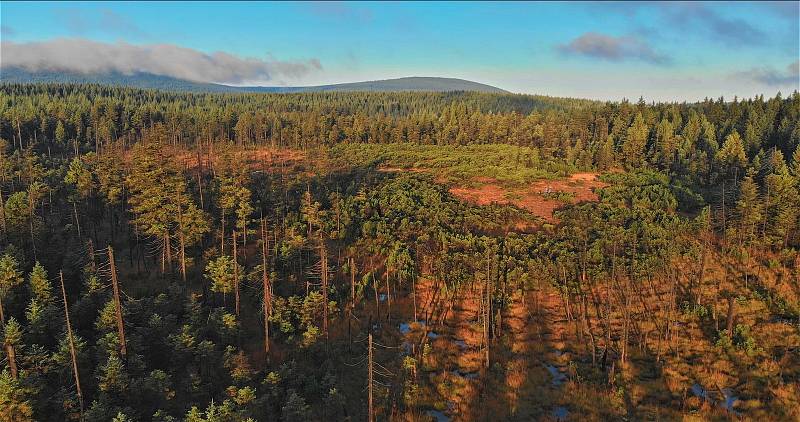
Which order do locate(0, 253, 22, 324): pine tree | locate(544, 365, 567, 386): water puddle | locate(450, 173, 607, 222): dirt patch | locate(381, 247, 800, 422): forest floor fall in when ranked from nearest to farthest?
locate(381, 247, 800, 422): forest floor → locate(0, 253, 22, 324): pine tree → locate(544, 365, 567, 386): water puddle → locate(450, 173, 607, 222): dirt patch

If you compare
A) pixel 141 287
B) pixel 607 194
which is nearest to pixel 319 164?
pixel 607 194

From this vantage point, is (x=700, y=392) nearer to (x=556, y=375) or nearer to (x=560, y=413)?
(x=556, y=375)

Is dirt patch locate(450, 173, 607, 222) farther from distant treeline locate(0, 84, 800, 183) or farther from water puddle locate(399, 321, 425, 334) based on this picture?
water puddle locate(399, 321, 425, 334)

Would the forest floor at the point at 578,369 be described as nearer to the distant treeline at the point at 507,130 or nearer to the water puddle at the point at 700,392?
the water puddle at the point at 700,392

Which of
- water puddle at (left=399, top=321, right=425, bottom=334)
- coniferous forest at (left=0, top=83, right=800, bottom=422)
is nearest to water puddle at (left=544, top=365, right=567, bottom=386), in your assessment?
coniferous forest at (left=0, top=83, right=800, bottom=422)

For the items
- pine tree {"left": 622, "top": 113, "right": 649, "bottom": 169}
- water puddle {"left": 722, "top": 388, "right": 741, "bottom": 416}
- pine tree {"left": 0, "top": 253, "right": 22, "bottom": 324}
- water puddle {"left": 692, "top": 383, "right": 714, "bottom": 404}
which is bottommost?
water puddle {"left": 692, "top": 383, "right": 714, "bottom": 404}

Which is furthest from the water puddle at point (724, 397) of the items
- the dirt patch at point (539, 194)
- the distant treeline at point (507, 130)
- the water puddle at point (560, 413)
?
the distant treeline at point (507, 130)
